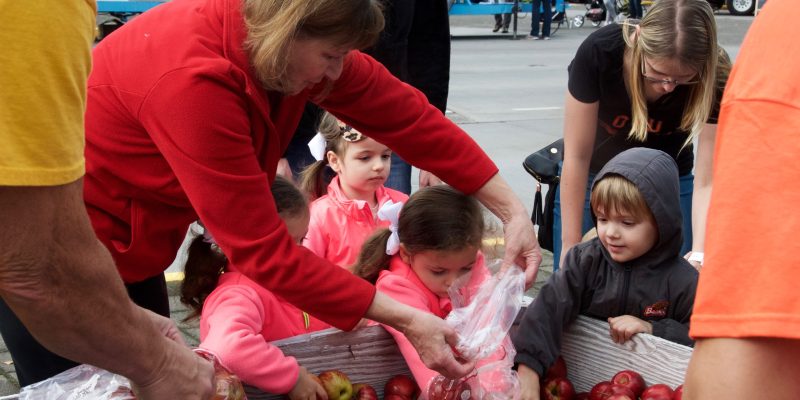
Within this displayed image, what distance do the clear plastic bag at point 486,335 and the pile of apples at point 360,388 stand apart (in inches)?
7.1

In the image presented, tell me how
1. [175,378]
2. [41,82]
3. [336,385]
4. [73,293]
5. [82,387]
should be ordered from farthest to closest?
[336,385] → [82,387] → [175,378] → [73,293] → [41,82]

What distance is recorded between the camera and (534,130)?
399 inches

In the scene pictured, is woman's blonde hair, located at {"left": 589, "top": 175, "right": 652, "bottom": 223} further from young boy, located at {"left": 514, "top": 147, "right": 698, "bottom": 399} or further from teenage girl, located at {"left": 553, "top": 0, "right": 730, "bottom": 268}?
teenage girl, located at {"left": 553, "top": 0, "right": 730, "bottom": 268}

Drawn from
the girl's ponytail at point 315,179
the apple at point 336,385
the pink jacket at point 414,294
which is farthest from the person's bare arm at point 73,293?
the girl's ponytail at point 315,179

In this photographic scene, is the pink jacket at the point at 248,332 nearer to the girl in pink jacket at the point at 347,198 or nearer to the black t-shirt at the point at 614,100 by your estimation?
the girl in pink jacket at the point at 347,198

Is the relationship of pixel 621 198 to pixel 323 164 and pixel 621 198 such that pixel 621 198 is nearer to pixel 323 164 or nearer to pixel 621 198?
pixel 621 198

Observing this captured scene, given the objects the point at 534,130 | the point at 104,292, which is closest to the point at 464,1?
the point at 534,130

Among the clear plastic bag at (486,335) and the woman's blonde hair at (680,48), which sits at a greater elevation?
the woman's blonde hair at (680,48)

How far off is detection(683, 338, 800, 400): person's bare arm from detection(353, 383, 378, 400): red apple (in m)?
2.01

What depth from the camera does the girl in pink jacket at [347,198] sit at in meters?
3.85

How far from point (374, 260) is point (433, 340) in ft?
2.82

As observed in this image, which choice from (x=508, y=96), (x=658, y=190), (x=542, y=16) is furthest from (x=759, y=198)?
(x=542, y=16)

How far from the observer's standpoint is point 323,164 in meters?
4.18

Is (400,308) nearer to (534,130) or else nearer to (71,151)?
(71,151)
